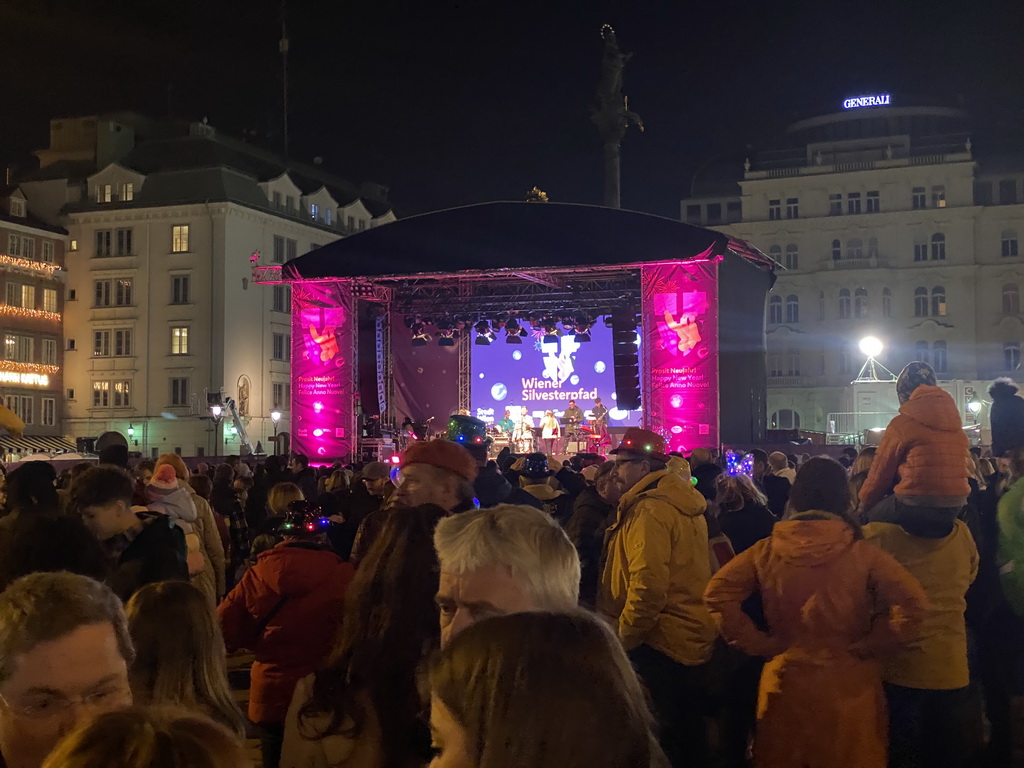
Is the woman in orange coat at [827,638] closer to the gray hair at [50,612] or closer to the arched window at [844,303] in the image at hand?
the gray hair at [50,612]

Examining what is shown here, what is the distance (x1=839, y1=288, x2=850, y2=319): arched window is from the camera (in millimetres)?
51906

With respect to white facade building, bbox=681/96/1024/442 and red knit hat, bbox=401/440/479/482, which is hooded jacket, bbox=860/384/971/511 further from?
white facade building, bbox=681/96/1024/442

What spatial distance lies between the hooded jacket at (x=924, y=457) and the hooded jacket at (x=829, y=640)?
0.74m

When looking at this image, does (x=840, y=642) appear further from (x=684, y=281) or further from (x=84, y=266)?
(x=84, y=266)

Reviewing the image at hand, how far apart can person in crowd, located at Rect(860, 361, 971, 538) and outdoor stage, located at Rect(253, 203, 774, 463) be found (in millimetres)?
16819

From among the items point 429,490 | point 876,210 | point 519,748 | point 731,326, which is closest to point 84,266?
point 731,326

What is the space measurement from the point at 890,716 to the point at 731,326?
2036 centimetres

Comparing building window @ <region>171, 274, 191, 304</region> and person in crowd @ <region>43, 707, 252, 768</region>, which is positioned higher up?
building window @ <region>171, 274, 191, 304</region>

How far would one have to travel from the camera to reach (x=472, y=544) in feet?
9.13

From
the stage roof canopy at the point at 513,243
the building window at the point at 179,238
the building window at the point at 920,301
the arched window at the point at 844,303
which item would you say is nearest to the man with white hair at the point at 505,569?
the stage roof canopy at the point at 513,243

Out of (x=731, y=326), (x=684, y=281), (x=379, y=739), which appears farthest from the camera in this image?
(x=731, y=326)

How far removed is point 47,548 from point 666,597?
2500 mm

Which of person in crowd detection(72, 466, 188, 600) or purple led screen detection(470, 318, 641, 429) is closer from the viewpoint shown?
person in crowd detection(72, 466, 188, 600)

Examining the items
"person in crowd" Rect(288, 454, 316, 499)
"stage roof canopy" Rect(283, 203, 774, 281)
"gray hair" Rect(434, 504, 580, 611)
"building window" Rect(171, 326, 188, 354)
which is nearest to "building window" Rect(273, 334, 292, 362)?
"building window" Rect(171, 326, 188, 354)
